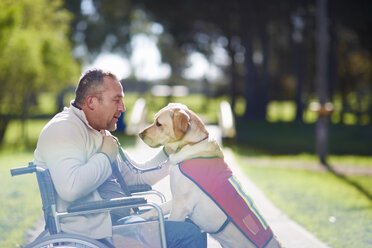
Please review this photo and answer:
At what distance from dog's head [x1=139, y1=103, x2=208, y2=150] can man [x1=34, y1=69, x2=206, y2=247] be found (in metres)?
0.29

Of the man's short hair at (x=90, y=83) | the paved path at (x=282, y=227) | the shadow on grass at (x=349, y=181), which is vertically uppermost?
the man's short hair at (x=90, y=83)

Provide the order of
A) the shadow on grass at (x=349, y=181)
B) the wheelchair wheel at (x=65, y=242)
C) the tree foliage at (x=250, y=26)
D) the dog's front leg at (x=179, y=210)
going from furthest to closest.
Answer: the tree foliage at (x=250, y=26)
the shadow on grass at (x=349, y=181)
the dog's front leg at (x=179, y=210)
the wheelchair wheel at (x=65, y=242)

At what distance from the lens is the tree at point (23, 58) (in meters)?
16.0

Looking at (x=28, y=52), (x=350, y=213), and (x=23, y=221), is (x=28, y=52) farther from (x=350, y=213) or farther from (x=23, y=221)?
(x=350, y=213)

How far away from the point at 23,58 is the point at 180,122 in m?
15.2

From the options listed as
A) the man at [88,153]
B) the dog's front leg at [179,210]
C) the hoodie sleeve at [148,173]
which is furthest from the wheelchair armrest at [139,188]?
the dog's front leg at [179,210]

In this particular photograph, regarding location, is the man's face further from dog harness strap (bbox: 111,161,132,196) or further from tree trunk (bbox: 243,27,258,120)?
tree trunk (bbox: 243,27,258,120)

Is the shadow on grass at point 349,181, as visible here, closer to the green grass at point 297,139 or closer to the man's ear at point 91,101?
the green grass at point 297,139

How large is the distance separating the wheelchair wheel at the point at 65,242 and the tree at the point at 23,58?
1351 cm

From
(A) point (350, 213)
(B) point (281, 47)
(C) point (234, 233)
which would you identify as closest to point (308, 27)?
(B) point (281, 47)

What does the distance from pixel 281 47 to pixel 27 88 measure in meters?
35.2

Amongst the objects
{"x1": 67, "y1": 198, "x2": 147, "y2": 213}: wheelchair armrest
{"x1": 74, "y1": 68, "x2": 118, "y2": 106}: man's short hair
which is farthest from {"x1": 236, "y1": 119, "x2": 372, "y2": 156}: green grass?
{"x1": 67, "y1": 198, "x2": 147, "y2": 213}: wheelchair armrest

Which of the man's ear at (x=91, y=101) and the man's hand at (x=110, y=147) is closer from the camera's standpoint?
the man's hand at (x=110, y=147)

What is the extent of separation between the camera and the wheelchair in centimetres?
300
